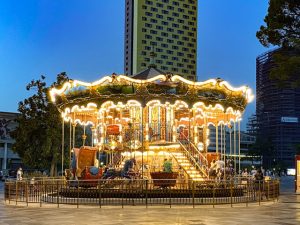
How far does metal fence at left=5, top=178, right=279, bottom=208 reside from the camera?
19.4m

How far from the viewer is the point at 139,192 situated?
64.9ft

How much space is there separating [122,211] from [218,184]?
17.1ft

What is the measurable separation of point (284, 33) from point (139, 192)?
44.8ft

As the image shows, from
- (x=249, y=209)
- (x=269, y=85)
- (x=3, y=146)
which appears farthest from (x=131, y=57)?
(x=249, y=209)

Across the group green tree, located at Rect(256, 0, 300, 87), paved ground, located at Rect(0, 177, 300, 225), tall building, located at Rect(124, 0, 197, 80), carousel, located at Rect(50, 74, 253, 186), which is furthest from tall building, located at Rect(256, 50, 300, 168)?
paved ground, located at Rect(0, 177, 300, 225)

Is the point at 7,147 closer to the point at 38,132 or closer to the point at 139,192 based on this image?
the point at 38,132

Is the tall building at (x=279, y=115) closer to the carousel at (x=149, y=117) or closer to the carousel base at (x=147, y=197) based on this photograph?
the carousel at (x=149, y=117)

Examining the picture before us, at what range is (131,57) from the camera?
10056cm

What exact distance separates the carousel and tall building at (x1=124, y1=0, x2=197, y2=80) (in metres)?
72.1

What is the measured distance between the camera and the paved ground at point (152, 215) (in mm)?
13797

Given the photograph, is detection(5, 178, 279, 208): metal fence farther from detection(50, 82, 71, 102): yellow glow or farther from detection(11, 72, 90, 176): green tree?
detection(11, 72, 90, 176): green tree

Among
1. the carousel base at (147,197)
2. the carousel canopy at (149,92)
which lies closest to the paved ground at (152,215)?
the carousel base at (147,197)

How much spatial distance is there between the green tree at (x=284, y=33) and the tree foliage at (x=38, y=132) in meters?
19.5

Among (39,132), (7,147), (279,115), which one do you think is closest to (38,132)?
(39,132)
